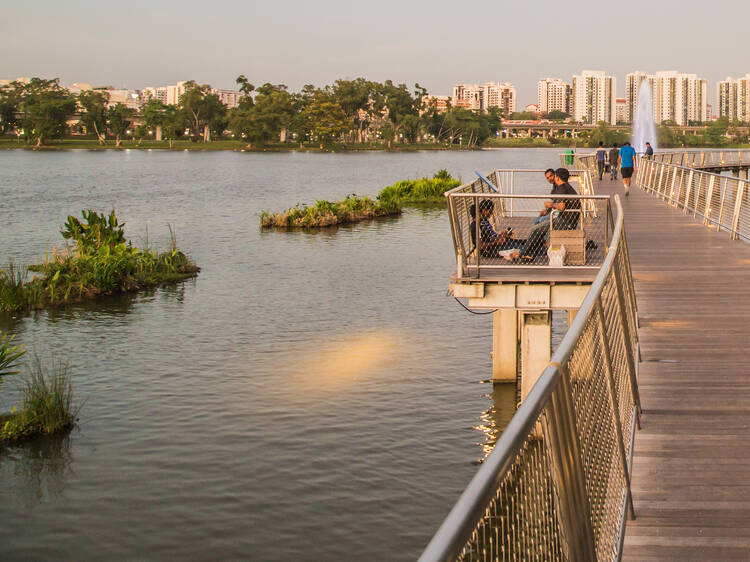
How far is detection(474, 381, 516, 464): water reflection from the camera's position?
1538cm

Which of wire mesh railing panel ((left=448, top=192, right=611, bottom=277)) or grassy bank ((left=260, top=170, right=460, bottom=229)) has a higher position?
wire mesh railing panel ((left=448, top=192, right=611, bottom=277))

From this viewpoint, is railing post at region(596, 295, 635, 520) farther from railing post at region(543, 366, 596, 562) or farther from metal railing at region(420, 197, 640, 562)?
railing post at region(543, 366, 596, 562)

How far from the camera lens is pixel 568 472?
3.56m

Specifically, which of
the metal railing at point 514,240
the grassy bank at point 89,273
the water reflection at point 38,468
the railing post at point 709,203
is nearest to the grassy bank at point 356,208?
the grassy bank at point 89,273

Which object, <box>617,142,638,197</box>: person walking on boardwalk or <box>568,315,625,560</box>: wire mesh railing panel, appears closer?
<box>568,315,625,560</box>: wire mesh railing panel

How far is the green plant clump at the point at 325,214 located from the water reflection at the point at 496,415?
29.3 m

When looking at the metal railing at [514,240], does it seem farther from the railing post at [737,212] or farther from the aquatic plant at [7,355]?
the aquatic plant at [7,355]

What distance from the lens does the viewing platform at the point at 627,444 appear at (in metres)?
2.73

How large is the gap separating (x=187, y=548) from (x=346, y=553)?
1.88m

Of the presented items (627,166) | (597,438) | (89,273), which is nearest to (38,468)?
(597,438)

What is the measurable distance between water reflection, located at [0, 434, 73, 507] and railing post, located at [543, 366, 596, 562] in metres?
10.5

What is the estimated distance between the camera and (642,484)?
5.80 metres

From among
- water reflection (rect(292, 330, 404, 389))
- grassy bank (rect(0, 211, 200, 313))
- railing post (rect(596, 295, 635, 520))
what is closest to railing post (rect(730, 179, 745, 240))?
water reflection (rect(292, 330, 404, 389))

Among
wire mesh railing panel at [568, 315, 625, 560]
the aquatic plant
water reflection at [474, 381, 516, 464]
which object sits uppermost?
wire mesh railing panel at [568, 315, 625, 560]
